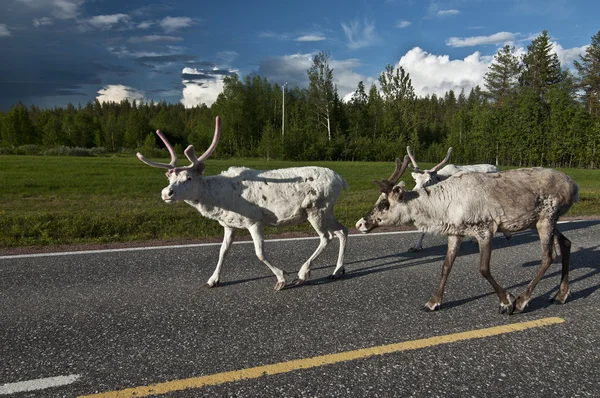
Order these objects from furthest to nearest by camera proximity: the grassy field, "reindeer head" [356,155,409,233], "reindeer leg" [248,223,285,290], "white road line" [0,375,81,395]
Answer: the grassy field < "reindeer leg" [248,223,285,290] < "reindeer head" [356,155,409,233] < "white road line" [0,375,81,395]

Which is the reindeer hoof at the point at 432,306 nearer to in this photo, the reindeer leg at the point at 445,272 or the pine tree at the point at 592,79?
the reindeer leg at the point at 445,272

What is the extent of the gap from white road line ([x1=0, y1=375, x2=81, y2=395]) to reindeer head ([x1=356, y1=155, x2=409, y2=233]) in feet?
11.8

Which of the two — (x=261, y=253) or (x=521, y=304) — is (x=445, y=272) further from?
(x=261, y=253)

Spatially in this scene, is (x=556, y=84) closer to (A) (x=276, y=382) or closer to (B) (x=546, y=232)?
(B) (x=546, y=232)

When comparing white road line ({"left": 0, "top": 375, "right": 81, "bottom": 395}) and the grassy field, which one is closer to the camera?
white road line ({"left": 0, "top": 375, "right": 81, "bottom": 395})

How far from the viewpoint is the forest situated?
4944 cm

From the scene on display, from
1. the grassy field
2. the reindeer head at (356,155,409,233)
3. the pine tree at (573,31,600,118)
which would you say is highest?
the pine tree at (573,31,600,118)

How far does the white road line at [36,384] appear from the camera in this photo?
3475mm

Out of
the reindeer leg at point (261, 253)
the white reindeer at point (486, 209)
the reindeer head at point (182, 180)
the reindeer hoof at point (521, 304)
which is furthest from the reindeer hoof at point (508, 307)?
the reindeer head at point (182, 180)

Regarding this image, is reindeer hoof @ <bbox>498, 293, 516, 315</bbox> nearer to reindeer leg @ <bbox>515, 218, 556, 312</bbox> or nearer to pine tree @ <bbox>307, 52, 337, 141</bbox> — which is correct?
reindeer leg @ <bbox>515, 218, 556, 312</bbox>

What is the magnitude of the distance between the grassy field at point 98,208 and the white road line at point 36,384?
19.7 ft

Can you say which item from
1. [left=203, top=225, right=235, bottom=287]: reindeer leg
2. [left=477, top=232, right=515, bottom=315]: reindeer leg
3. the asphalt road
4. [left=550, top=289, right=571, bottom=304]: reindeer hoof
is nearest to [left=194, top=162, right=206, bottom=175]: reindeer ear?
[left=203, top=225, right=235, bottom=287]: reindeer leg

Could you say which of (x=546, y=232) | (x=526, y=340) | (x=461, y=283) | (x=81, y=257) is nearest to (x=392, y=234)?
(x=461, y=283)

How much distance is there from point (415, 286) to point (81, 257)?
19.6ft
